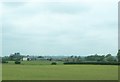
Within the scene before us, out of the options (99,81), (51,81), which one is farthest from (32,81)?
(99,81)

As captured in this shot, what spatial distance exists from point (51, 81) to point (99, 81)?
11.2ft

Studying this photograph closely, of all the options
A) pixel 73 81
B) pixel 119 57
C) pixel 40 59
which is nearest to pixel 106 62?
pixel 119 57

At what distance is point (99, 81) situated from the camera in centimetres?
2217

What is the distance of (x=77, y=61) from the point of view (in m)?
71.7

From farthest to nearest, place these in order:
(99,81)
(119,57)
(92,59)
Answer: (92,59) < (119,57) < (99,81)

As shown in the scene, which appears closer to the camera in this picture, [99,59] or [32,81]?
[32,81]

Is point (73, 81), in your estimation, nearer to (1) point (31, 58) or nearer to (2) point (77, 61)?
(2) point (77, 61)

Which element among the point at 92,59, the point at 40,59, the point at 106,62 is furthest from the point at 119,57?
the point at 40,59

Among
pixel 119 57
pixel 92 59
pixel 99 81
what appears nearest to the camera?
pixel 99 81

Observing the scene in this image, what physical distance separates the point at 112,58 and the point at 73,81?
50.0 metres

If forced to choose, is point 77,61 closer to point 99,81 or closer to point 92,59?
point 92,59

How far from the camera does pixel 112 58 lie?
71.2 metres

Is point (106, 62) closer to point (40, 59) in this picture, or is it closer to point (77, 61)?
point (77, 61)

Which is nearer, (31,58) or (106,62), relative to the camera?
(106,62)
